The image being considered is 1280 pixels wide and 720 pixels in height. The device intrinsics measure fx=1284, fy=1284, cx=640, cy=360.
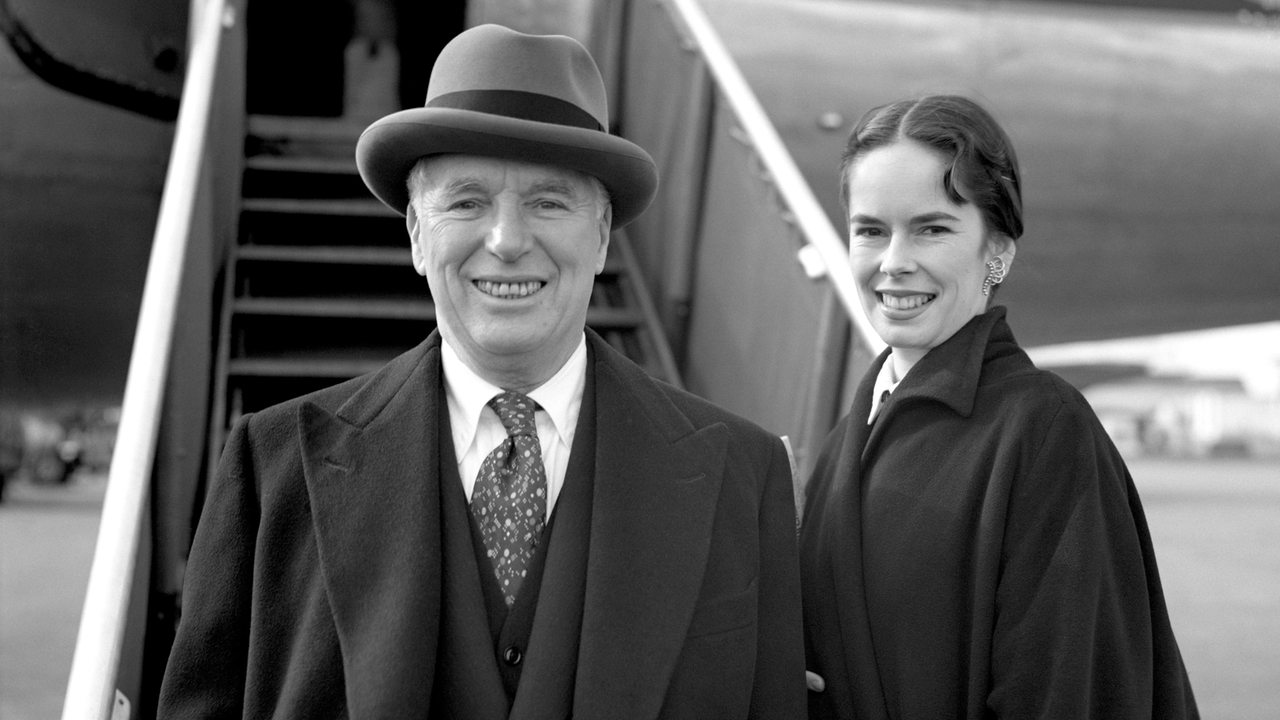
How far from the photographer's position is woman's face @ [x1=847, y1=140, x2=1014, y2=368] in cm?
173

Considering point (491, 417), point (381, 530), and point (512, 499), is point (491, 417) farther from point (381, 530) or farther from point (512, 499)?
point (381, 530)

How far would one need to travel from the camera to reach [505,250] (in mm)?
1608

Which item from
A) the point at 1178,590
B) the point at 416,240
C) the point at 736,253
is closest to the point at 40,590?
the point at 736,253

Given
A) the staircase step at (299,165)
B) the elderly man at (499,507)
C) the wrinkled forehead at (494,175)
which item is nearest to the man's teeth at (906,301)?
the elderly man at (499,507)

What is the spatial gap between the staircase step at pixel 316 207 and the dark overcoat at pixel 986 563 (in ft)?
11.6

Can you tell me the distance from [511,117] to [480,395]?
14.5 inches

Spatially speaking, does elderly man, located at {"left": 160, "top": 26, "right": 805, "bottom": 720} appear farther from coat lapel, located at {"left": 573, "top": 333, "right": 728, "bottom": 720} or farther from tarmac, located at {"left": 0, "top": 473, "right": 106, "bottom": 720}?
tarmac, located at {"left": 0, "top": 473, "right": 106, "bottom": 720}

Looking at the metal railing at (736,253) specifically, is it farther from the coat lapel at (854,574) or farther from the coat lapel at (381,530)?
the coat lapel at (381,530)

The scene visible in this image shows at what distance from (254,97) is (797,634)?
721 cm

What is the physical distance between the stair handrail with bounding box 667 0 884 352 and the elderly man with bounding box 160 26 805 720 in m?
0.89

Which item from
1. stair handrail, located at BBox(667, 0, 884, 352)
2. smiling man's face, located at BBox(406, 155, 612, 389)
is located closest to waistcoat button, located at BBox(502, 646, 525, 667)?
smiling man's face, located at BBox(406, 155, 612, 389)

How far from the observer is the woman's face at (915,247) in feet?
5.69

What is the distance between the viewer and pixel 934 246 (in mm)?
1746

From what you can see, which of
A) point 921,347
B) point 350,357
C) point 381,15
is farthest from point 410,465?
point 381,15
